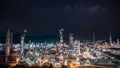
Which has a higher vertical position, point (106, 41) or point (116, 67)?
point (106, 41)

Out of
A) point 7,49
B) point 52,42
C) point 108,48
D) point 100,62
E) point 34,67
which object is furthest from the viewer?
point 52,42

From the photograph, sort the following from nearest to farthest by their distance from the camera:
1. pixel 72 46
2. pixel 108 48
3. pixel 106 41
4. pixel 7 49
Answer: pixel 7 49, pixel 108 48, pixel 72 46, pixel 106 41

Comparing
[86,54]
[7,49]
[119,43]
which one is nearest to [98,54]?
[86,54]

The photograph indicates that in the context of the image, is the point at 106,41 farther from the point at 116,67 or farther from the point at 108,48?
the point at 116,67

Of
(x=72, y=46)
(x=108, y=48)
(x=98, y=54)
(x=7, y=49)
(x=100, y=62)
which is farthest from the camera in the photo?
(x=72, y=46)

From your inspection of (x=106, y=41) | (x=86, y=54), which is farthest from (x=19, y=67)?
(x=106, y=41)

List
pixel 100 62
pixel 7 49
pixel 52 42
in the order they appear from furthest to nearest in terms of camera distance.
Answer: pixel 52 42
pixel 7 49
pixel 100 62

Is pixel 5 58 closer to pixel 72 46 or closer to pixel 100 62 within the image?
pixel 100 62

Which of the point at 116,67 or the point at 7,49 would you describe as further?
the point at 7,49

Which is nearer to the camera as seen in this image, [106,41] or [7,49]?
[7,49]
